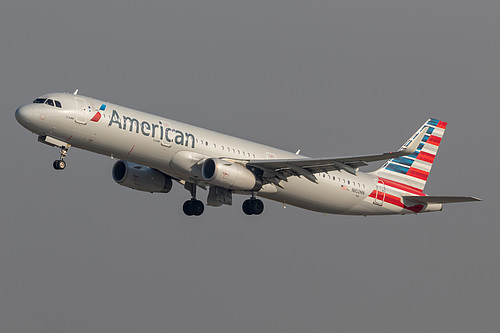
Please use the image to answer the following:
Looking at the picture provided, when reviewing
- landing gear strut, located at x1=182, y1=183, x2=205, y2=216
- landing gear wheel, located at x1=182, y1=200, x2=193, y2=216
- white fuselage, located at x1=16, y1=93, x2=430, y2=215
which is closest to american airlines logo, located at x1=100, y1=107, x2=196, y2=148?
white fuselage, located at x1=16, y1=93, x2=430, y2=215

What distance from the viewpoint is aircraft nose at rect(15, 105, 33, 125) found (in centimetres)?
4212

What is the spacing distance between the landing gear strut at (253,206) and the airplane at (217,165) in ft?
0.19

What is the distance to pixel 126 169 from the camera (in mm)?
49781

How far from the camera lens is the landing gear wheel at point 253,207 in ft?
158

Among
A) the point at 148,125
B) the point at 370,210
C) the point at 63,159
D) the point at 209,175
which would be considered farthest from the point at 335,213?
the point at 63,159

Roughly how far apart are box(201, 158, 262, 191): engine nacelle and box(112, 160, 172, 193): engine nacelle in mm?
5995

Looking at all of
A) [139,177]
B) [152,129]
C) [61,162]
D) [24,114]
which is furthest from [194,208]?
[24,114]

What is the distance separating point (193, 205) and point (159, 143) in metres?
8.33

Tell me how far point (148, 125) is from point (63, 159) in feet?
15.6

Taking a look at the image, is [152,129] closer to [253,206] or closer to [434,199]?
[253,206]

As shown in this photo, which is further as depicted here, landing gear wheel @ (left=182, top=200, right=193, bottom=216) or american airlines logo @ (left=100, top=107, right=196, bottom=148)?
landing gear wheel @ (left=182, top=200, right=193, bottom=216)

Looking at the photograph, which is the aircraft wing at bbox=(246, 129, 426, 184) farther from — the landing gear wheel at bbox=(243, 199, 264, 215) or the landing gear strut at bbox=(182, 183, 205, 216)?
the landing gear strut at bbox=(182, 183, 205, 216)

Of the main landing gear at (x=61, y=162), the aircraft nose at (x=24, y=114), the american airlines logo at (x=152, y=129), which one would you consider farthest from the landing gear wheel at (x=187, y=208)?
the aircraft nose at (x=24, y=114)

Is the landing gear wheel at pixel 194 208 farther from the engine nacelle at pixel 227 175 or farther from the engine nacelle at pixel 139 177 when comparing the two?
the engine nacelle at pixel 227 175
